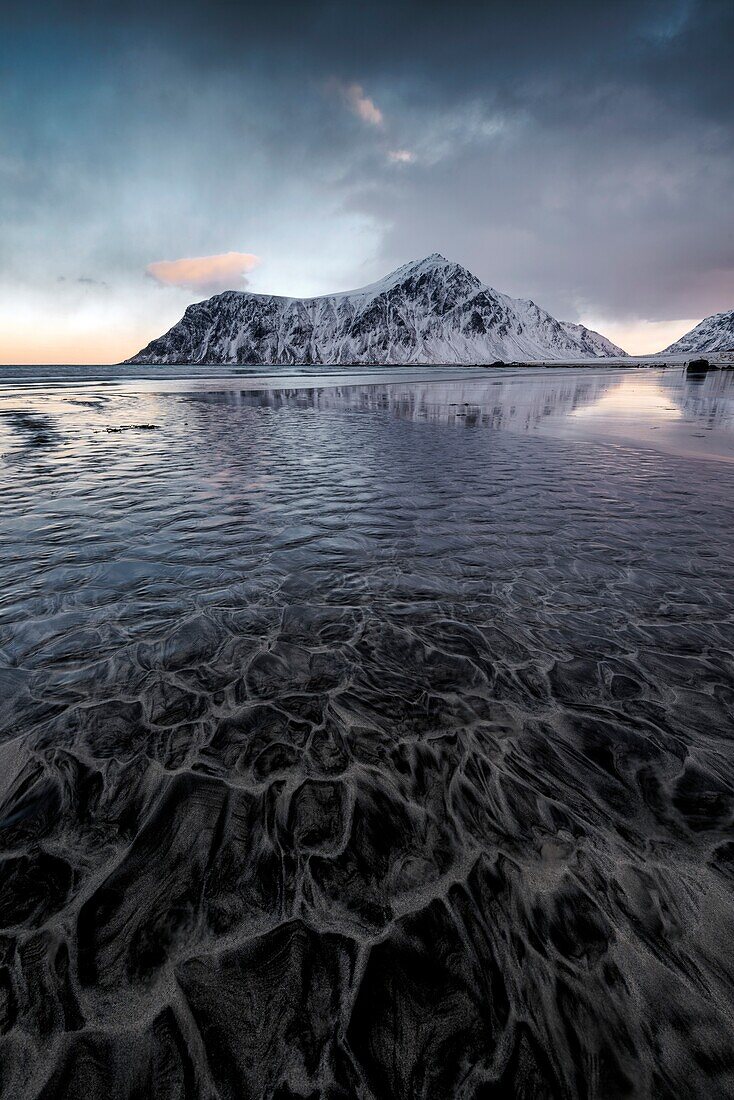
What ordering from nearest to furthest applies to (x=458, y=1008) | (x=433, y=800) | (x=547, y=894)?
(x=458, y=1008), (x=547, y=894), (x=433, y=800)

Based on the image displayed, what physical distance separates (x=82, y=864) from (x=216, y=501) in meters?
7.39

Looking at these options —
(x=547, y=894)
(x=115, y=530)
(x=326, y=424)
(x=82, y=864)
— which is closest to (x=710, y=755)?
(x=547, y=894)

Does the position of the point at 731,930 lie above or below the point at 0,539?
below

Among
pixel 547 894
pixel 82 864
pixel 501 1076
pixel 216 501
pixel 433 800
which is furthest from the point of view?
pixel 216 501

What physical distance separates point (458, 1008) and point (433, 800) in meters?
1.06

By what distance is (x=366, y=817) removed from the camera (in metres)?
2.88

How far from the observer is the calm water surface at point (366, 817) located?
1.90 m

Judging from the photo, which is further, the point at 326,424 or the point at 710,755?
the point at 326,424

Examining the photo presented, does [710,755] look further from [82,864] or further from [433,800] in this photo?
[82,864]

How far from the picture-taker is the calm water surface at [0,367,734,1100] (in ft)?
6.23

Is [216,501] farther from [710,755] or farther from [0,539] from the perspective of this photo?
[710,755]

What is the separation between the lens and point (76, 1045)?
1857 mm

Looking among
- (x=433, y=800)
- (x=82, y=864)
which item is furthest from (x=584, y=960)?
(x=82, y=864)

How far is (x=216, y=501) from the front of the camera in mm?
9188
